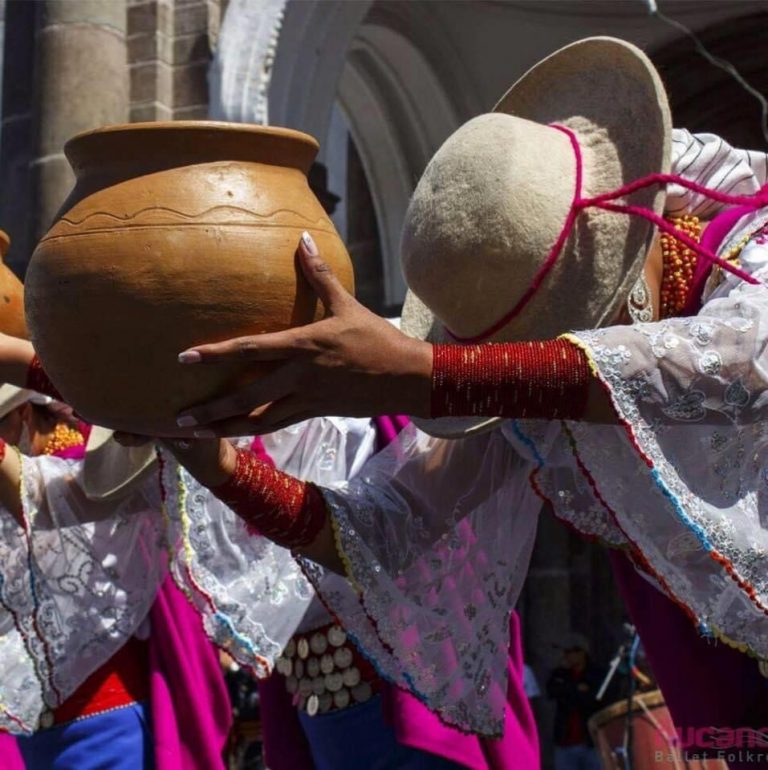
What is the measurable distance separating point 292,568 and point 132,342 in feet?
4.53

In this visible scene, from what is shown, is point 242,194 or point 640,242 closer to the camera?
point 242,194

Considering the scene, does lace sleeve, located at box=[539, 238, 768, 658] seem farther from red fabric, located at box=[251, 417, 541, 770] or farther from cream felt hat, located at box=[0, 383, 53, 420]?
cream felt hat, located at box=[0, 383, 53, 420]

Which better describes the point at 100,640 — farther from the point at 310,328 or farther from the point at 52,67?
the point at 52,67

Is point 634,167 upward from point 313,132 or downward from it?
upward

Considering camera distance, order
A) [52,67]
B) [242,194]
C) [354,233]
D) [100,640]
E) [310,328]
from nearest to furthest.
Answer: [310,328] < [242,194] < [100,640] < [52,67] < [354,233]

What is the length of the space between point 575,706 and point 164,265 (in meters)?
5.43

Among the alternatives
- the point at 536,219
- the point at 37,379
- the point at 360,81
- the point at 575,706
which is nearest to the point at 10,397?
the point at 37,379

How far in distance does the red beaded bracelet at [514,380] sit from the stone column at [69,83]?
14.8 feet

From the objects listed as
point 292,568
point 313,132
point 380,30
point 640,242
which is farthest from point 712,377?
point 380,30

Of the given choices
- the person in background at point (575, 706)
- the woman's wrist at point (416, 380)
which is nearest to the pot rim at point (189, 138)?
the woman's wrist at point (416, 380)

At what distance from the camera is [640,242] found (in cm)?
214

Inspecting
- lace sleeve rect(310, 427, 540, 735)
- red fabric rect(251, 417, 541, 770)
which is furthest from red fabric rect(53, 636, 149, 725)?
lace sleeve rect(310, 427, 540, 735)

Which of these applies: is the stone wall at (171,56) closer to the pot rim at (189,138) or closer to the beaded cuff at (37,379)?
the beaded cuff at (37,379)

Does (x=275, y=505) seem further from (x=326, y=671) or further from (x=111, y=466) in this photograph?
(x=111, y=466)
